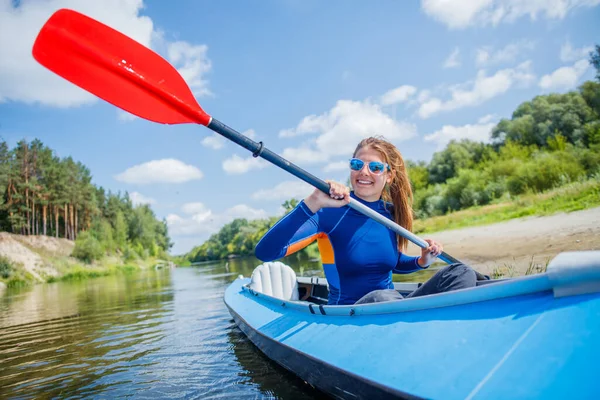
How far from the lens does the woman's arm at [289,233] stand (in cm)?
288

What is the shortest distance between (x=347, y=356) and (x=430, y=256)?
4.96 feet

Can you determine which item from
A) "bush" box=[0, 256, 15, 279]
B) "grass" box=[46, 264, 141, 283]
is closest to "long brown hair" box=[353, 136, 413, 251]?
"bush" box=[0, 256, 15, 279]

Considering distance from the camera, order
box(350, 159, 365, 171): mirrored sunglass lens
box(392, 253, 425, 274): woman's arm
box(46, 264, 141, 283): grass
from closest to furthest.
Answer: box(350, 159, 365, 171): mirrored sunglass lens, box(392, 253, 425, 274): woman's arm, box(46, 264, 141, 283): grass

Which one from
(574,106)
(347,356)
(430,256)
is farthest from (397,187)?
(574,106)

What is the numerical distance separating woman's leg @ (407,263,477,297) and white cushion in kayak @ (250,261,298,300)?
13.3ft

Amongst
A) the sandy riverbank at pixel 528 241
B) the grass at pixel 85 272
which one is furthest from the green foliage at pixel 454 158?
the grass at pixel 85 272

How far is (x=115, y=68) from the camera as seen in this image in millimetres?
3031

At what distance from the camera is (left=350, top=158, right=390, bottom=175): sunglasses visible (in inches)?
126

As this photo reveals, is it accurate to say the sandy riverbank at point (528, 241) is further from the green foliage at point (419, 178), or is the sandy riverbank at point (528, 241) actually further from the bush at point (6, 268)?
the green foliage at point (419, 178)

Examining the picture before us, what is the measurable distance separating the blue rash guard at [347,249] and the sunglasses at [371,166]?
358 millimetres

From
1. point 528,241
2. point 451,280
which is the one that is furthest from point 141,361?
point 528,241

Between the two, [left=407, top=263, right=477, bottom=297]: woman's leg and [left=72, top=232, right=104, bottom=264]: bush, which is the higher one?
[left=72, top=232, right=104, bottom=264]: bush

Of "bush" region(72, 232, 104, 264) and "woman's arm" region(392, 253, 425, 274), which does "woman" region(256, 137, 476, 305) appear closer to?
"woman's arm" region(392, 253, 425, 274)

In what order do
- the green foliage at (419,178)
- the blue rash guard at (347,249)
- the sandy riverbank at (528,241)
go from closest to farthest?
the blue rash guard at (347,249) → the sandy riverbank at (528,241) → the green foliage at (419,178)
